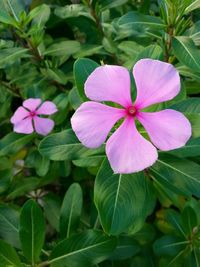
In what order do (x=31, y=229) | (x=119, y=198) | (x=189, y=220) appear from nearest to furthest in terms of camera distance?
(x=119, y=198)
(x=31, y=229)
(x=189, y=220)

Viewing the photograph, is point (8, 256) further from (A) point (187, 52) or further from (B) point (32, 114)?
(A) point (187, 52)

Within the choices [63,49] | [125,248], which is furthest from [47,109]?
[125,248]

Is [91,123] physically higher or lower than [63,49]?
higher

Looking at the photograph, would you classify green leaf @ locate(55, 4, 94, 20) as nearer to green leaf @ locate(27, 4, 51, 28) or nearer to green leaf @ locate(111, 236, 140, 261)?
green leaf @ locate(27, 4, 51, 28)

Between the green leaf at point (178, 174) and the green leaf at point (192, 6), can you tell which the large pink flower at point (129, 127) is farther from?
the green leaf at point (192, 6)

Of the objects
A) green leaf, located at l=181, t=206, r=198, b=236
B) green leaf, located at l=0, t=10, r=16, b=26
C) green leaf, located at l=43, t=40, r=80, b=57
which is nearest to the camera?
green leaf, located at l=181, t=206, r=198, b=236

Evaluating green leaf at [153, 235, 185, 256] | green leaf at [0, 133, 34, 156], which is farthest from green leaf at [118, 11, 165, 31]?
green leaf at [153, 235, 185, 256]

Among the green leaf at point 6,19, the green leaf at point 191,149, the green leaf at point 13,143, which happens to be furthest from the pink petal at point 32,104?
the green leaf at point 191,149
